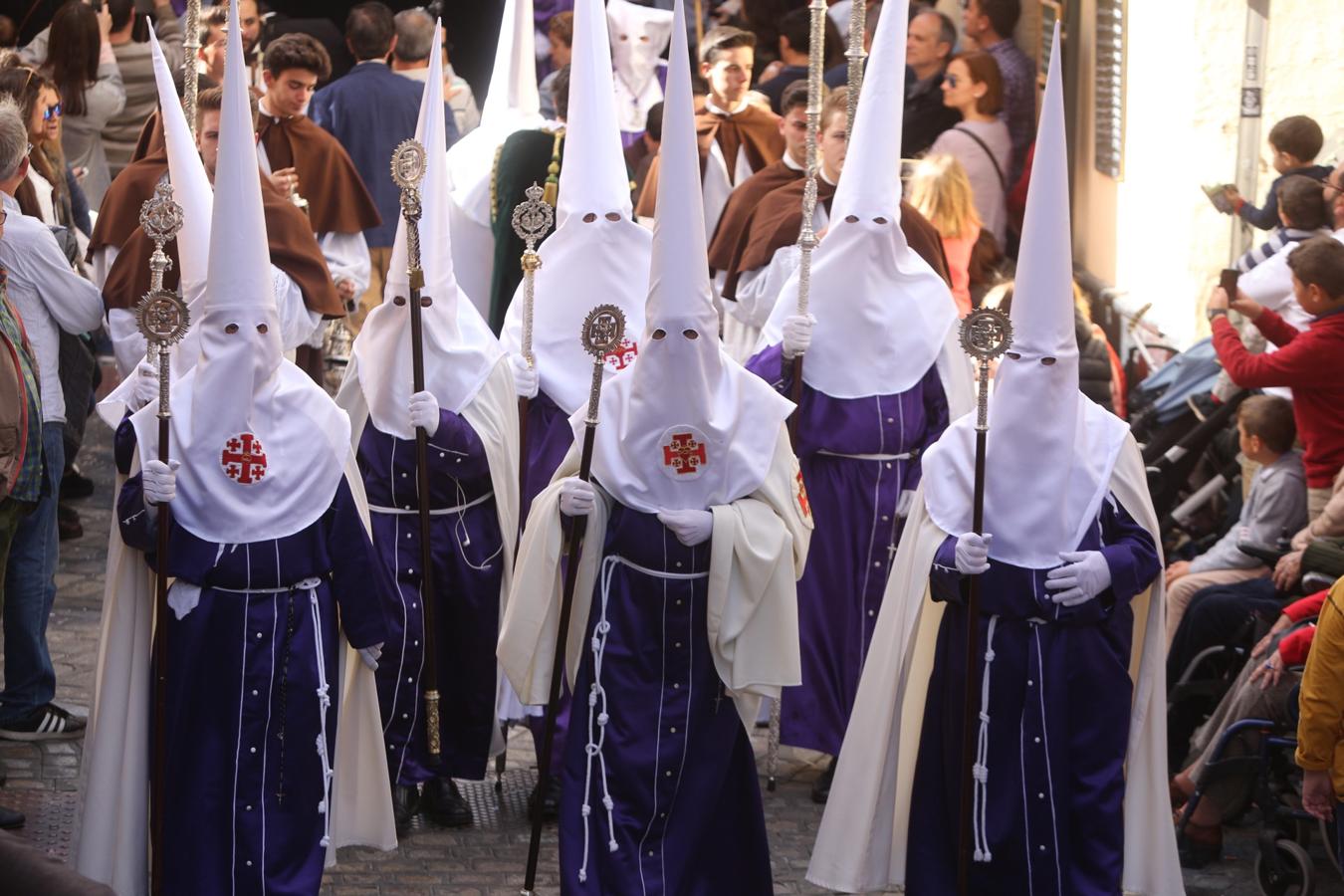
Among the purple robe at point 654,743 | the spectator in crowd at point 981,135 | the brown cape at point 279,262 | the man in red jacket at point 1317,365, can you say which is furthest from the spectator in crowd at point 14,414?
the spectator in crowd at point 981,135

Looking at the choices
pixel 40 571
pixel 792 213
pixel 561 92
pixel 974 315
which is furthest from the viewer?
pixel 561 92

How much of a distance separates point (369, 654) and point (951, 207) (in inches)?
193

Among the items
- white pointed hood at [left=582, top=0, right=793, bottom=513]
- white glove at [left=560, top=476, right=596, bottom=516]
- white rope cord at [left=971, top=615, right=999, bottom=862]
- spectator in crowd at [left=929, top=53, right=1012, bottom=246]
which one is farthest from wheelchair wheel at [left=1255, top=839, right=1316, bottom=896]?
spectator in crowd at [left=929, top=53, right=1012, bottom=246]

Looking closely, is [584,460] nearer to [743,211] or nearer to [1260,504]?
[743,211]

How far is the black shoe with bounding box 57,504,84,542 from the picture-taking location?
38.1 ft

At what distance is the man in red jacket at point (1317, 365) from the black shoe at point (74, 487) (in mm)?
6775

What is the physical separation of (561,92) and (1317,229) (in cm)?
381

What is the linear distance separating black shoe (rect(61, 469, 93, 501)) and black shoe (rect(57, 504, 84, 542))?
1.57 feet

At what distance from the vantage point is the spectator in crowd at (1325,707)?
21.2ft

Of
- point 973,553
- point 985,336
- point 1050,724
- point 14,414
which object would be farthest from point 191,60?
point 1050,724

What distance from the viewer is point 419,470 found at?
25.0ft

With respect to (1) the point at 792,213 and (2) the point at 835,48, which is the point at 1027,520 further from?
(2) the point at 835,48

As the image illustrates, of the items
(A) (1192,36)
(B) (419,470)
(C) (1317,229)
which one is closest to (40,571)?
(B) (419,470)

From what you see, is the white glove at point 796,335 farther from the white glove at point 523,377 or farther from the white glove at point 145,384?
the white glove at point 145,384
